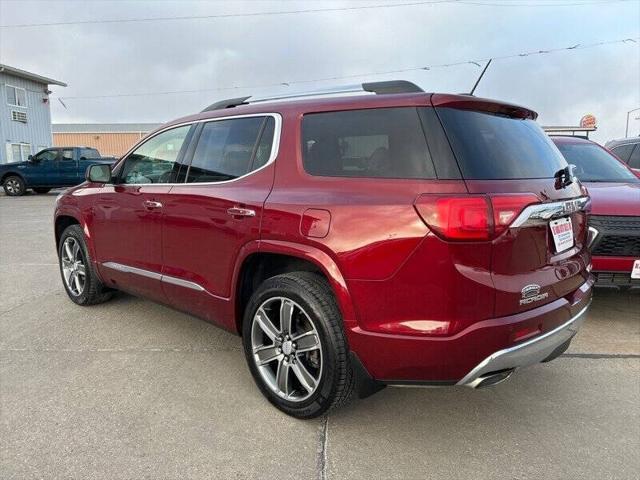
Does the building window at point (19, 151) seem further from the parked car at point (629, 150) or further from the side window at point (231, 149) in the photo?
the parked car at point (629, 150)

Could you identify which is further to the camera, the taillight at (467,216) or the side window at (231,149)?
the side window at (231,149)


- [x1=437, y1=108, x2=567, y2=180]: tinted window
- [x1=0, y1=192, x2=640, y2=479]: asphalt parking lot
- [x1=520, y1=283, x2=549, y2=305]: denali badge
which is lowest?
[x1=0, y1=192, x2=640, y2=479]: asphalt parking lot

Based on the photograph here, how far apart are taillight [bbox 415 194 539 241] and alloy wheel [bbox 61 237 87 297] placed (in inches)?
146

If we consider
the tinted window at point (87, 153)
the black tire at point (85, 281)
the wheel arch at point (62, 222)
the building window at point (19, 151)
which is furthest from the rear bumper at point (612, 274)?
the building window at point (19, 151)

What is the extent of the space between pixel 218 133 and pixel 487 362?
2282 mm

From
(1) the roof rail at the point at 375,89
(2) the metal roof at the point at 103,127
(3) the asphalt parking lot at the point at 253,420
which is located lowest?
(3) the asphalt parking lot at the point at 253,420

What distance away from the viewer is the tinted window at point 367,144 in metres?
2.45

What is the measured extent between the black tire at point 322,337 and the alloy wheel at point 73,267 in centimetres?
272

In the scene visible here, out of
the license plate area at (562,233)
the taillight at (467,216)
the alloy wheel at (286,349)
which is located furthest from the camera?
the alloy wheel at (286,349)

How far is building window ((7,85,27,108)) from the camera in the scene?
79.2 ft

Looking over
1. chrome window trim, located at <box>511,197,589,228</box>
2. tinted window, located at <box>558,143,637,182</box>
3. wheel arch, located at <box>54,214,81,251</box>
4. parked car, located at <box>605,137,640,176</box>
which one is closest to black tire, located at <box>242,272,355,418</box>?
chrome window trim, located at <box>511,197,589,228</box>

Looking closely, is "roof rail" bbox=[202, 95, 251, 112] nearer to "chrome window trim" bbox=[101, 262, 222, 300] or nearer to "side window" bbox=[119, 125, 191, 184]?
"side window" bbox=[119, 125, 191, 184]

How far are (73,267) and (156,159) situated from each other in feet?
5.66

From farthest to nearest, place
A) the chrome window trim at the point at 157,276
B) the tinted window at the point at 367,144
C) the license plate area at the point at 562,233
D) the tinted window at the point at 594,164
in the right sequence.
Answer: the tinted window at the point at 594,164 → the chrome window trim at the point at 157,276 → the license plate area at the point at 562,233 → the tinted window at the point at 367,144
